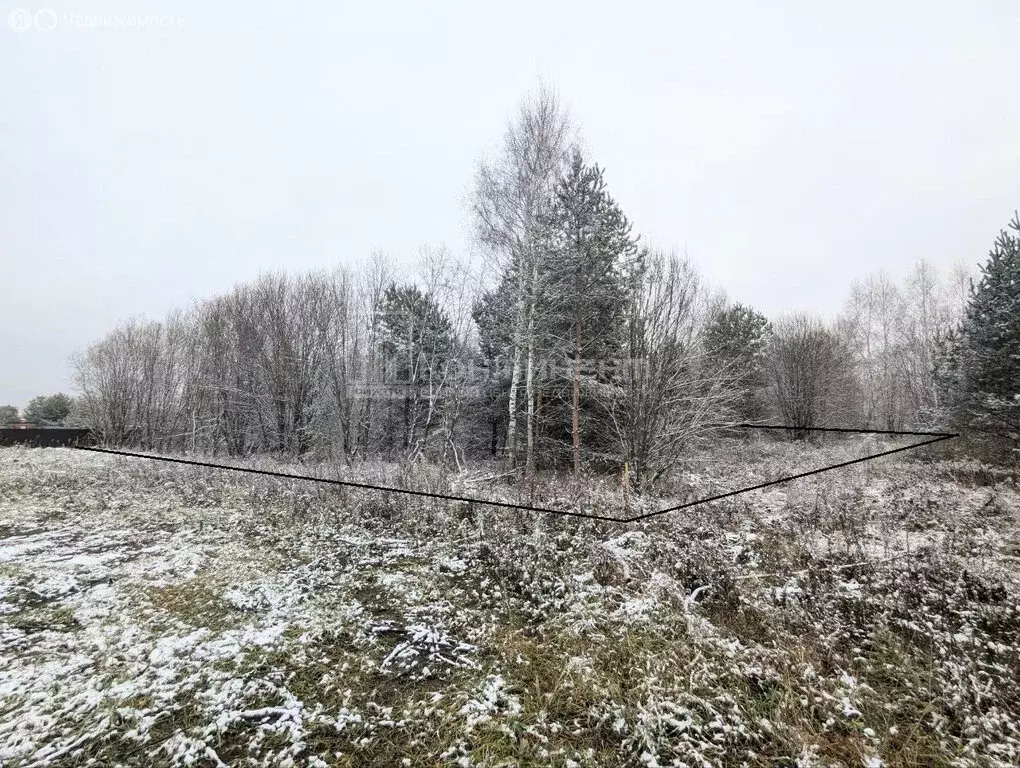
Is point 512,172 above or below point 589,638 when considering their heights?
above

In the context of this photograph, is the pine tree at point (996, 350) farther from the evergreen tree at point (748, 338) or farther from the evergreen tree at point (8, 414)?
the evergreen tree at point (8, 414)

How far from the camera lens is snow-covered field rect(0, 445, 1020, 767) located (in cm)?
279

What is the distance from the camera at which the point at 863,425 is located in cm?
2550

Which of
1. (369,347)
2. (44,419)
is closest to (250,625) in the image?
(369,347)

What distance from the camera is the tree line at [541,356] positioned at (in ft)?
30.9

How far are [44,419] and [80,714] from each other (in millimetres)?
35596

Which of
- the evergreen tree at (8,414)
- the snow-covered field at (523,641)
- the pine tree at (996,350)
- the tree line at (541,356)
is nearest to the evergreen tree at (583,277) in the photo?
the tree line at (541,356)

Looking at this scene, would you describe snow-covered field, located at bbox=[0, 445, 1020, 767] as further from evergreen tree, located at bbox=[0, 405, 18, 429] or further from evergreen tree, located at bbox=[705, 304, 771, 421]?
evergreen tree, located at bbox=[0, 405, 18, 429]

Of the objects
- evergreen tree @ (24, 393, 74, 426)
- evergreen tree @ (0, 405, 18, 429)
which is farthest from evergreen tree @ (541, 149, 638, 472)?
evergreen tree @ (0, 405, 18, 429)

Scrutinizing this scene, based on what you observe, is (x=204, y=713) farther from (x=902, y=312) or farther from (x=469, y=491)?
(x=902, y=312)

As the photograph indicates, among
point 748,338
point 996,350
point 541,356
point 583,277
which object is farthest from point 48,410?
point 996,350

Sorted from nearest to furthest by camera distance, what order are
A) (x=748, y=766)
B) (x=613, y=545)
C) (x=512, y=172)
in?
(x=748, y=766) → (x=613, y=545) → (x=512, y=172)

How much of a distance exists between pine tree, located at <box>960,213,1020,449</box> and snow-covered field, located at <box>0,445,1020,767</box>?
571 cm

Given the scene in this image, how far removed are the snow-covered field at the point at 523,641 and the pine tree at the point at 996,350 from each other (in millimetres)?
5710
